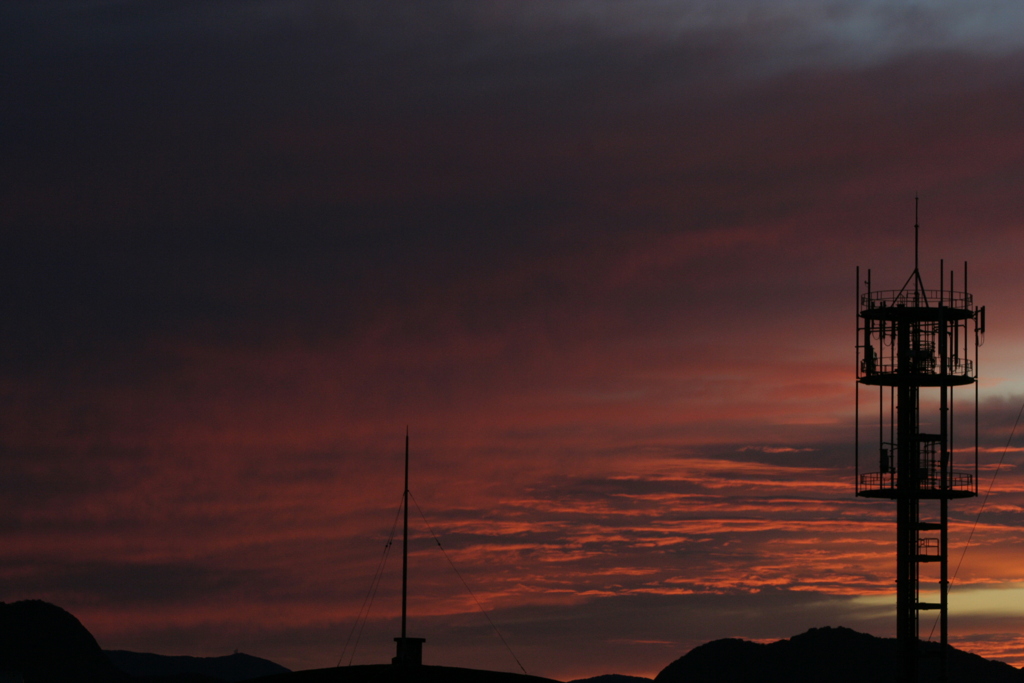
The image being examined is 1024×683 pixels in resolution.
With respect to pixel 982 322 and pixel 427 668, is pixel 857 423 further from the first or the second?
pixel 427 668

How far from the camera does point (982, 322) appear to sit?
9100cm

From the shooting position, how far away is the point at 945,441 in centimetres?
9025

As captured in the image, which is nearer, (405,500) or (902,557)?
(405,500)

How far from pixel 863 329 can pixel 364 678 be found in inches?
1704

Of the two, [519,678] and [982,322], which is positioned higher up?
[982,322]

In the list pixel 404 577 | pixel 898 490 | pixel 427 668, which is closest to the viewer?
pixel 404 577

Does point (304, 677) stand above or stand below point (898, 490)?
below

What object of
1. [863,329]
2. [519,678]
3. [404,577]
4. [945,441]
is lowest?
[519,678]

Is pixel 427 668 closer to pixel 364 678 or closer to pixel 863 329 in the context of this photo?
pixel 364 678

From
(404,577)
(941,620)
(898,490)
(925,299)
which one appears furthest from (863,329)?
(404,577)

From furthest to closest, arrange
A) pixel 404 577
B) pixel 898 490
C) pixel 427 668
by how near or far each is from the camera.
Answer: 1. pixel 898 490
2. pixel 427 668
3. pixel 404 577

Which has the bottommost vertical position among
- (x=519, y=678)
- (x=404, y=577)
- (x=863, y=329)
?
(x=519, y=678)

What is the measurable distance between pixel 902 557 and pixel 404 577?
42.4 m

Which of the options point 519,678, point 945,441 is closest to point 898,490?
point 945,441
